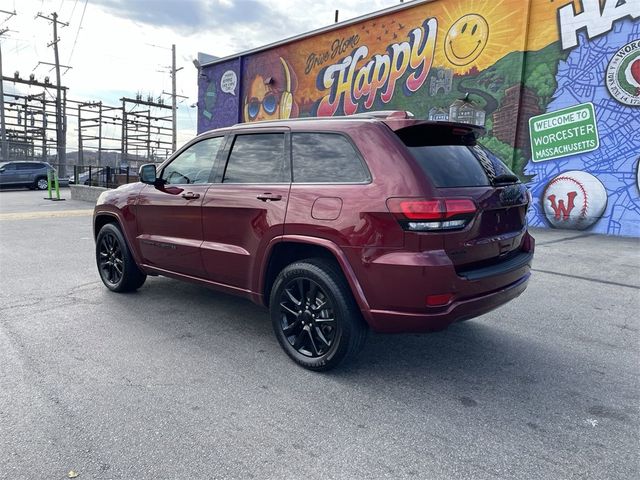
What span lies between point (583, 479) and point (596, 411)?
784 mm

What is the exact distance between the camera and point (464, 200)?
283cm

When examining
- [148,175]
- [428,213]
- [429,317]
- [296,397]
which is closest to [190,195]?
[148,175]

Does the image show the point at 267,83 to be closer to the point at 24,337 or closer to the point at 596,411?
the point at 24,337

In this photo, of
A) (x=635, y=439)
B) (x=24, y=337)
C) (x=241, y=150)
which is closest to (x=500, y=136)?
(x=241, y=150)

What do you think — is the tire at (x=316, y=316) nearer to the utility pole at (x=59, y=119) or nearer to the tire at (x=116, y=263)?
the tire at (x=116, y=263)

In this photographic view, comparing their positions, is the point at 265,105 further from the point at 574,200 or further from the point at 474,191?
the point at 474,191

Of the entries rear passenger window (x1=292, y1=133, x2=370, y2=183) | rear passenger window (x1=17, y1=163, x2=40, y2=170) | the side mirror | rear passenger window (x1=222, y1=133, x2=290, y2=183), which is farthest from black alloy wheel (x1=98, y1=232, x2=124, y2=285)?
rear passenger window (x1=17, y1=163, x2=40, y2=170)

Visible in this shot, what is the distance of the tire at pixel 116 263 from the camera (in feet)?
16.3

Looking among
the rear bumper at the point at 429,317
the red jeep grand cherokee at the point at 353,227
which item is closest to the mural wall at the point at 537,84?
the red jeep grand cherokee at the point at 353,227

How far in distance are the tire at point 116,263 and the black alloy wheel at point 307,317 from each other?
238 centimetres

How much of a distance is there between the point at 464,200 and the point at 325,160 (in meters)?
1.03

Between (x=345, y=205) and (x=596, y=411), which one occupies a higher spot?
(x=345, y=205)

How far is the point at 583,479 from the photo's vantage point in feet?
7.09

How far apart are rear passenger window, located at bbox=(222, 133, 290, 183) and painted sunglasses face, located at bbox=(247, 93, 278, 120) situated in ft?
48.4
